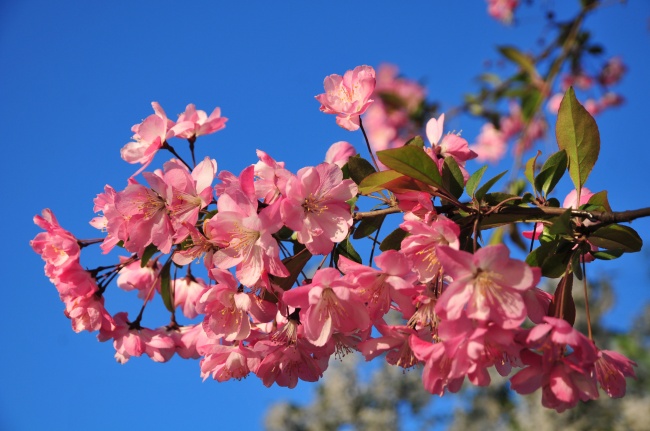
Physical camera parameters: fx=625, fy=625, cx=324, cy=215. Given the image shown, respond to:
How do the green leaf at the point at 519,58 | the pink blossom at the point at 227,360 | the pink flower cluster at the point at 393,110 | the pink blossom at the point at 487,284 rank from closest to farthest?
1. the pink blossom at the point at 487,284
2. the pink blossom at the point at 227,360
3. the green leaf at the point at 519,58
4. the pink flower cluster at the point at 393,110

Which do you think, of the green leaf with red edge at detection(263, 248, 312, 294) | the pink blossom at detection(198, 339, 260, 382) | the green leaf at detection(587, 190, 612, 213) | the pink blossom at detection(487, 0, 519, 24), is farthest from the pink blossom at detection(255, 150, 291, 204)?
the pink blossom at detection(487, 0, 519, 24)

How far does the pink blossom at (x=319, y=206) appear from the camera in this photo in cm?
119

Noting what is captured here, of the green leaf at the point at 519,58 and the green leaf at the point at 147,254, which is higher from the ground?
the green leaf at the point at 519,58

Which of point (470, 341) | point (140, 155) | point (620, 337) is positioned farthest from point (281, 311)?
point (620, 337)

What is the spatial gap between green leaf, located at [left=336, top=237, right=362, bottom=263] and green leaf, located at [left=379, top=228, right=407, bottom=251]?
0.06 meters

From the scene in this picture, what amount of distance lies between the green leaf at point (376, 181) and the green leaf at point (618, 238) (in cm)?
40

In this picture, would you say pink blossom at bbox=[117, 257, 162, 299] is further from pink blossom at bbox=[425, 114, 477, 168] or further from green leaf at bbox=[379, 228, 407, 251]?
pink blossom at bbox=[425, 114, 477, 168]

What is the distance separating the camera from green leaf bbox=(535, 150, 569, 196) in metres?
1.29

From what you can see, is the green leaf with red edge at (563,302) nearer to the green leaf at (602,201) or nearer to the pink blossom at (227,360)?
the green leaf at (602,201)

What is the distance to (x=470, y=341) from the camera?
102cm

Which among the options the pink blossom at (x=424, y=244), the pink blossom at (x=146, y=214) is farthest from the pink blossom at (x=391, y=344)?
the pink blossom at (x=146, y=214)

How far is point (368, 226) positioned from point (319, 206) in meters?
0.14

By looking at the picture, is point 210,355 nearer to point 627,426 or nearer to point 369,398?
point 627,426

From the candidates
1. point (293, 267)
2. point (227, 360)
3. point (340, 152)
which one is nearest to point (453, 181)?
point (340, 152)
